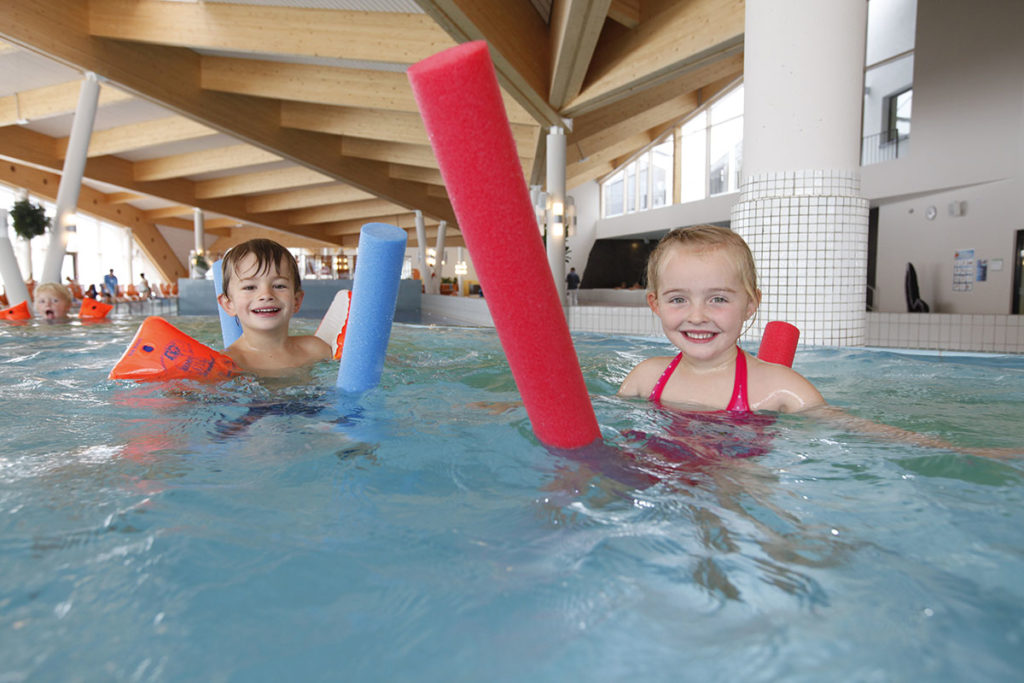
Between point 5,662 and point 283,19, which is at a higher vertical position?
point 283,19

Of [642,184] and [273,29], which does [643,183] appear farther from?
[273,29]

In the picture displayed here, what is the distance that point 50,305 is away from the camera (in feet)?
21.2

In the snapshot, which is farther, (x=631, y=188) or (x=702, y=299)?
(x=631, y=188)

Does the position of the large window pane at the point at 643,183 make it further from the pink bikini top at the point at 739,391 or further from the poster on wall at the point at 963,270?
the pink bikini top at the point at 739,391

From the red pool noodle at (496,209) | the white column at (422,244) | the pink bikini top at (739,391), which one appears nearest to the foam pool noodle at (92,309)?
the pink bikini top at (739,391)

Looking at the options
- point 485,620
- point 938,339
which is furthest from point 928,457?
point 938,339

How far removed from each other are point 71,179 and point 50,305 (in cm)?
244

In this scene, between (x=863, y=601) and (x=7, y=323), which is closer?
(x=863, y=601)

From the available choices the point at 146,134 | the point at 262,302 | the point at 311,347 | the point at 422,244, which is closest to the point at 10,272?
the point at 146,134

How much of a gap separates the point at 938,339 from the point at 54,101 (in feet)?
41.0

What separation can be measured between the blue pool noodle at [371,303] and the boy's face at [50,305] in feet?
18.5

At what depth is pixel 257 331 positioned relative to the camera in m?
2.87

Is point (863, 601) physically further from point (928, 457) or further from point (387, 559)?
point (928, 457)

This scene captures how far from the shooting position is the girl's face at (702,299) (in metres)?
1.76
